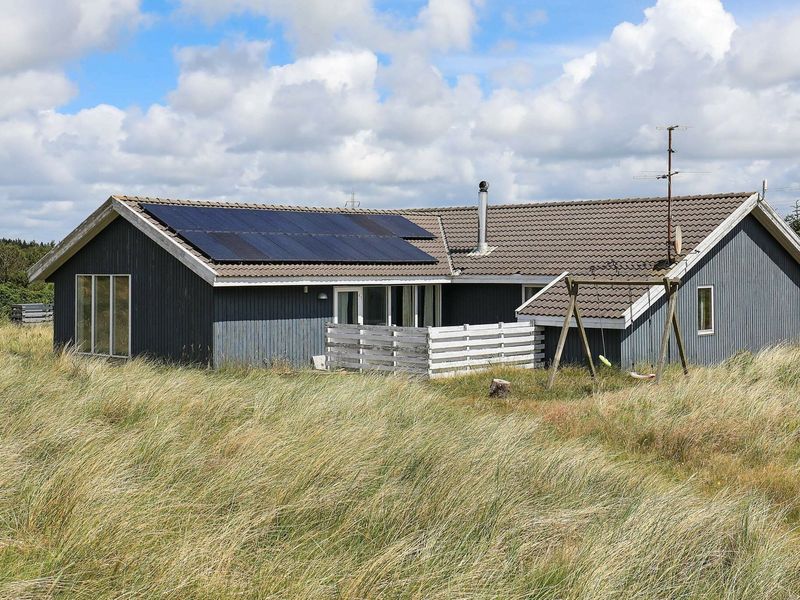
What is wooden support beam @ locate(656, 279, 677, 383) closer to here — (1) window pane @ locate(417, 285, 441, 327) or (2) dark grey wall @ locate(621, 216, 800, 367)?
(2) dark grey wall @ locate(621, 216, 800, 367)

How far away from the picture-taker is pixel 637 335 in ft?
63.8

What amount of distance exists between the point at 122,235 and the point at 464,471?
1431 cm

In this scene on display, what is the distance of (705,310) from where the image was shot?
21.9m

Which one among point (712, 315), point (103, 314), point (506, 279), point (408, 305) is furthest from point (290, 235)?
point (712, 315)

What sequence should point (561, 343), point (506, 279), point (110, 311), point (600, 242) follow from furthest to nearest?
1. point (600, 242)
2. point (506, 279)
3. point (110, 311)
4. point (561, 343)

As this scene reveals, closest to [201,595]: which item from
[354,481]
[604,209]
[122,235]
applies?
[354,481]

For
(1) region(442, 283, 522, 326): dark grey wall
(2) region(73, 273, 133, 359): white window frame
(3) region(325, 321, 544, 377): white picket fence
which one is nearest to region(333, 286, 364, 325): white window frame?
(3) region(325, 321, 544, 377): white picket fence

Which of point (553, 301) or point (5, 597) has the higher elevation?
point (553, 301)

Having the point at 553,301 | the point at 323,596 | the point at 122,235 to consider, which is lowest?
the point at 323,596

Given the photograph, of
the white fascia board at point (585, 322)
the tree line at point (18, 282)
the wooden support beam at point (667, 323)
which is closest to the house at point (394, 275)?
the white fascia board at point (585, 322)

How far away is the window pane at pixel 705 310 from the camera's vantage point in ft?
71.4

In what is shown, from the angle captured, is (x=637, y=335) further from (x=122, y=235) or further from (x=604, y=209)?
(x=122, y=235)

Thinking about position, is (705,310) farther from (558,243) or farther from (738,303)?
(558,243)

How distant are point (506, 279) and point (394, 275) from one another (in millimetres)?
2811
